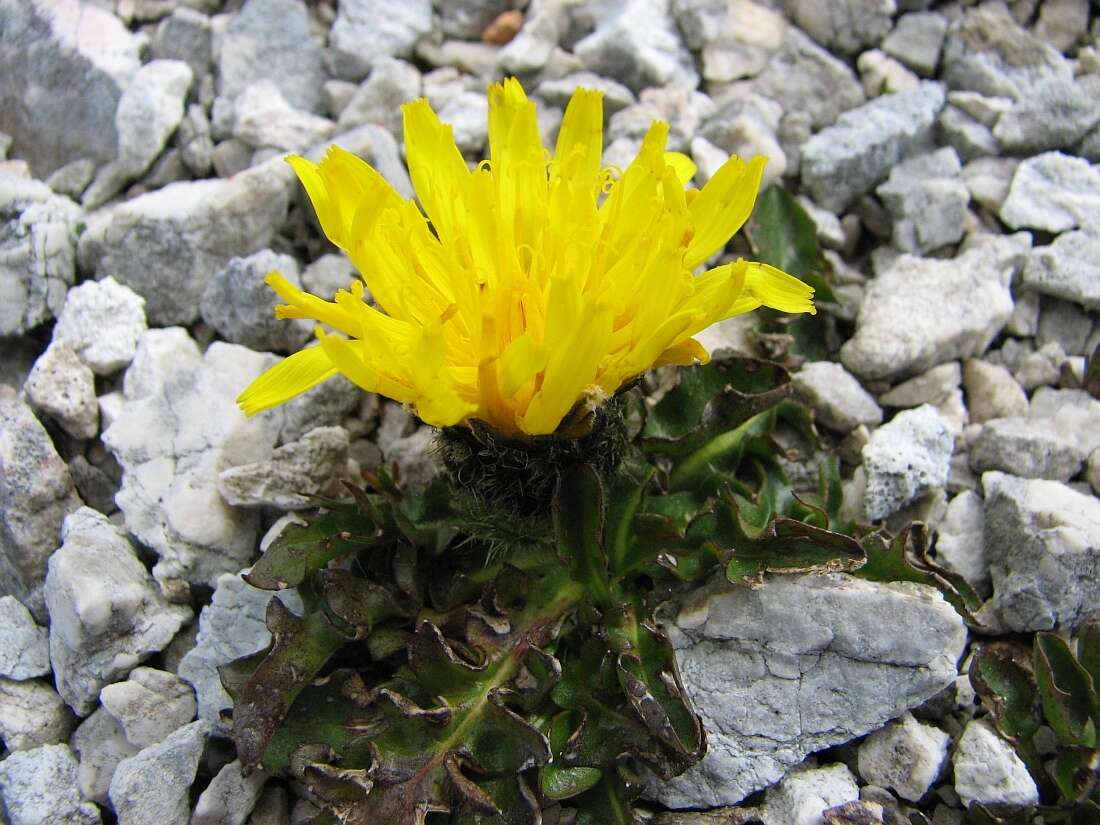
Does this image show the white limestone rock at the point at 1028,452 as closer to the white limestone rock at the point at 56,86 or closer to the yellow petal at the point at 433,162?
the yellow petal at the point at 433,162

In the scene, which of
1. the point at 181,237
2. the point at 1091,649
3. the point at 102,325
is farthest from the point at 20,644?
the point at 1091,649

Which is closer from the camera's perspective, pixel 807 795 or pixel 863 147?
pixel 807 795

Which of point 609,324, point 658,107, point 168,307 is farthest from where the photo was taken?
point 658,107

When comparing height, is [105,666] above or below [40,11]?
below

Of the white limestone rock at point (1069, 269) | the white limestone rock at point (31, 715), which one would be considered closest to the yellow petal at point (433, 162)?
the white limestone rock at point (31, 715)

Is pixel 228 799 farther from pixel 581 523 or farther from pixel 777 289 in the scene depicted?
pixel 777 289

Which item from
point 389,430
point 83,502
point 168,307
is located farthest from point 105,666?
point 168,307

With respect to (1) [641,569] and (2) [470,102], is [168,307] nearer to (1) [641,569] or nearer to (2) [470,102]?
(2) [470,102]
